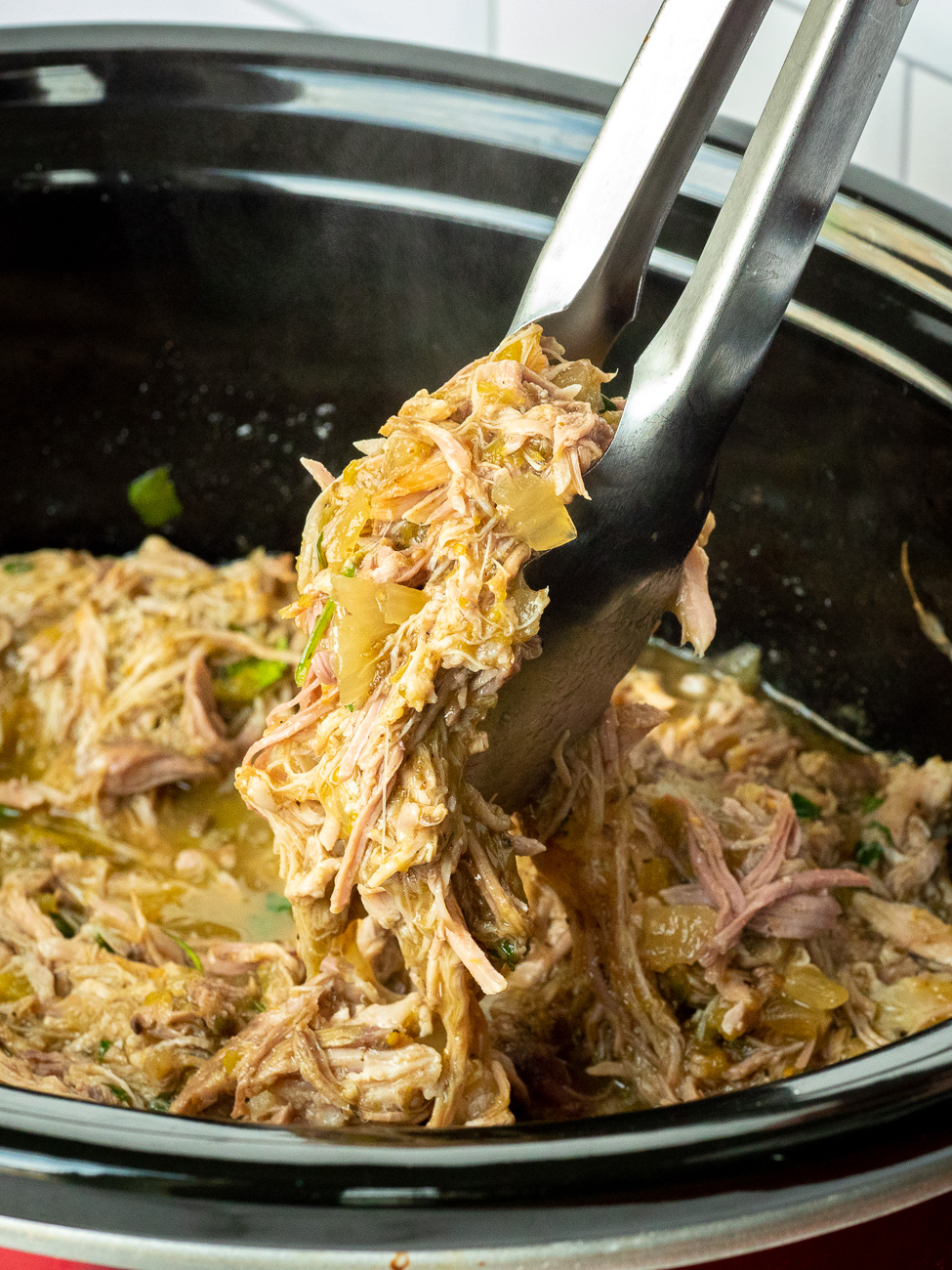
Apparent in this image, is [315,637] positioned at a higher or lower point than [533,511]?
lower

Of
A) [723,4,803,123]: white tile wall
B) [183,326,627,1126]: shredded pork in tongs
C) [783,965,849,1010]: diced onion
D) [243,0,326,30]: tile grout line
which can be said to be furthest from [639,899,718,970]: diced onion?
[243,0,326,30]: tile grout line

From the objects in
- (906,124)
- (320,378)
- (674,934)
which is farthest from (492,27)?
(674,934)

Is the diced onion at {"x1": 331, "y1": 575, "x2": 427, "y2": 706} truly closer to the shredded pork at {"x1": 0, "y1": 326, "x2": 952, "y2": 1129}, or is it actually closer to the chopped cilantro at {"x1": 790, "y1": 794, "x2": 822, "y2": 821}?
the shredded pork at {"x1": 0, "y1": 326, "x2": 952, "y2": 1129}

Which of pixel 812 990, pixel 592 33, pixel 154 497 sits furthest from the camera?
pixel 592 33

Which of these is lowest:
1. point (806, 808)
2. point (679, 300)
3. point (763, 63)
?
point (806, 808)

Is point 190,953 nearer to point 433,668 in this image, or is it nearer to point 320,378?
point 433,668

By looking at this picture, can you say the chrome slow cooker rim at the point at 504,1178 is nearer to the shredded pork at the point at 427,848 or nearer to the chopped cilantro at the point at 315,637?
the shredded pork at the point at 427,848

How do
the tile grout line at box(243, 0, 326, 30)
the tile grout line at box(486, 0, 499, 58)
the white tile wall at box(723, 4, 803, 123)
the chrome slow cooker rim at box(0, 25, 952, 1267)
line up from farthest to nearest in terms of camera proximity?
1. the tile grout line at box(243, 0, 326, 30)
2. the tile grout line at box(486, 0, 499, 58)
3. the white tile wall at box(723, 4, 803, 123)
4. the chrome slow cooker rim at box(0, 25, 952, 1267)

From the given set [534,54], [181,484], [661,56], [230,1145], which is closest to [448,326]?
[181,484]
